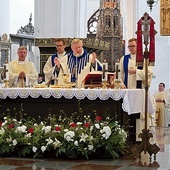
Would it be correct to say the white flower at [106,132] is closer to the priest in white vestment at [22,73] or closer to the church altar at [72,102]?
the church altar at [72,102]

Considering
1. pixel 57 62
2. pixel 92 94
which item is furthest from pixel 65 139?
pixel 57 62

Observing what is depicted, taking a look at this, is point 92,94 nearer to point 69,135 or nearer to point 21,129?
point 69,135

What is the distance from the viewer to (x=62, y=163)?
7133 mm

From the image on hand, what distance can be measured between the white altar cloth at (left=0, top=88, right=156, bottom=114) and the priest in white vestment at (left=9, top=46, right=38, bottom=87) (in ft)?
3.93

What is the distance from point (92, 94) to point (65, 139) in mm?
1067

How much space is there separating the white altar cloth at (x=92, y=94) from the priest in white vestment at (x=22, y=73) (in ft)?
3.93

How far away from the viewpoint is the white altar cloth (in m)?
8.16

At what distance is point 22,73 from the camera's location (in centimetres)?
984

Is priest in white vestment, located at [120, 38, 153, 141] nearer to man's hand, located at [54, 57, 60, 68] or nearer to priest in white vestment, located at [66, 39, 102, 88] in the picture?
priest in white vestment, located at [66, 39, 102, 88]

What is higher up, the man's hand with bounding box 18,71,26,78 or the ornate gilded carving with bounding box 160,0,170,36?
the ornate gilded carving with bounding box 160,0,170,36

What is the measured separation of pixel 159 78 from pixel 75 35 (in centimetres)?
505

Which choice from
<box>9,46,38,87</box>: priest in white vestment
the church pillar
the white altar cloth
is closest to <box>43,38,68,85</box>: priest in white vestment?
<box>9,46,38,87</box>: priest in white vestment

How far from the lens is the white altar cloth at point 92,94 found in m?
8.16

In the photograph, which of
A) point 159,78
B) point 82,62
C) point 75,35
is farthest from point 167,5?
point 159,78
